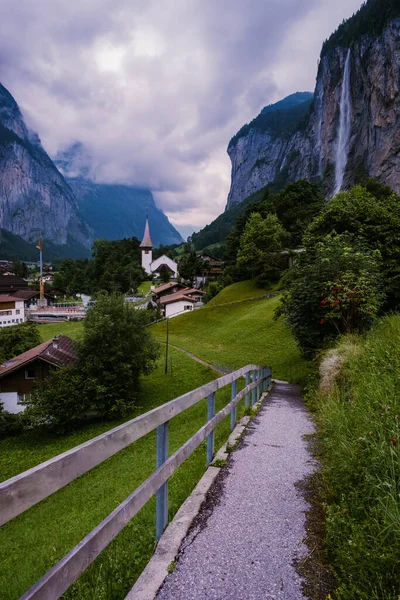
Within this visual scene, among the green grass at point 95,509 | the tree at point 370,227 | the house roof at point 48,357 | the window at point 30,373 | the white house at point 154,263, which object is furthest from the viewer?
the white house at point 154,263

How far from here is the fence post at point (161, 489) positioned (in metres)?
3.01

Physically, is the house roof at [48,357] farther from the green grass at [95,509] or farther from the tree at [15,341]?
the tree at [15,341]

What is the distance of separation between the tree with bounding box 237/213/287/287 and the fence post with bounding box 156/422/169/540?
5060 cm

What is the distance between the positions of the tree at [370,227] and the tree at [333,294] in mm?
1256

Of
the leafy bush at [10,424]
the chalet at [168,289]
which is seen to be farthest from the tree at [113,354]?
the chalet at [168,289]

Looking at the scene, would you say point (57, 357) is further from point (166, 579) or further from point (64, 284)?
point (64, 284)

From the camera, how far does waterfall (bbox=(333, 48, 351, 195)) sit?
365 feet

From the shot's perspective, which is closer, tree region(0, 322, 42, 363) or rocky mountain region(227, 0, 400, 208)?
tree region(0, 322, 42, 363)

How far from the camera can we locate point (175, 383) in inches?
1093

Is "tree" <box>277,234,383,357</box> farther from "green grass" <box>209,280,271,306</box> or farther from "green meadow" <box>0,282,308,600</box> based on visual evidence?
"green grass" <box>209,280,271,306</box>

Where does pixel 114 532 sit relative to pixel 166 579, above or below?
above

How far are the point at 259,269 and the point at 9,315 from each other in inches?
1865

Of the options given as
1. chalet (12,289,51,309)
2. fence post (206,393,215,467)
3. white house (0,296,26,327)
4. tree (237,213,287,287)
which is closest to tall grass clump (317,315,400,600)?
fence post (206,393,215,467)

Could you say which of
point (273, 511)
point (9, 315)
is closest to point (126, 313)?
point (273, 511)
